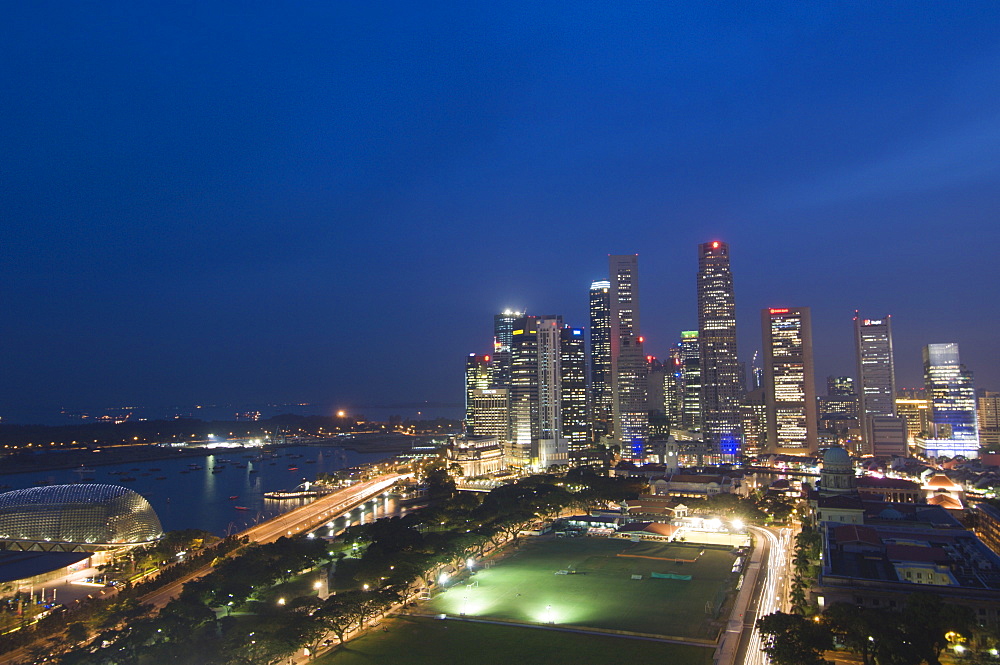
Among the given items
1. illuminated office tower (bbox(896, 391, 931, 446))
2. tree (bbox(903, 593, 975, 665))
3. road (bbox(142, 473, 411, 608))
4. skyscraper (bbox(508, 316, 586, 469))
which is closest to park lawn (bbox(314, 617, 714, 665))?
tree (bbox(903, 593, 975, 665))

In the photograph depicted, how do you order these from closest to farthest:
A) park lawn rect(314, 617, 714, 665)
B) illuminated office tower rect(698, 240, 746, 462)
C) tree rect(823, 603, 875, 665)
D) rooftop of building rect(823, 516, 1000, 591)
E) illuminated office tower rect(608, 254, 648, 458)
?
1. tree rect(823, 603, 875, 665)
2. park lawn rect(314, 617, 714, 665)
3. rooftop of building rect(823, 516, 1000, 591)
4. illuminated office tower rect(698, 240, 746, 462)
5. illuminated office tower rect(608, 254, 648, 458)

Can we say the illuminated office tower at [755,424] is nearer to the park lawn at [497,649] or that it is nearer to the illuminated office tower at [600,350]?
the illuminated office tower at [600,350]

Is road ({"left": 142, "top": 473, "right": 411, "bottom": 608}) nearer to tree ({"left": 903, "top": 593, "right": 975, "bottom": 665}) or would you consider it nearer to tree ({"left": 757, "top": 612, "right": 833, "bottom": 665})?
tree ({"left": 757, "top": 612, "right": 833, "bottom": 665})

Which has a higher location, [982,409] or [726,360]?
[726,360]

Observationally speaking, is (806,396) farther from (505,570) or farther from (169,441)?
(169,441)

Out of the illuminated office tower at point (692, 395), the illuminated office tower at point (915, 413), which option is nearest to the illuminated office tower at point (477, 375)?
the illuminated office tower at point (692, 395)

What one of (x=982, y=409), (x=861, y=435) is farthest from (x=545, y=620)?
(x=982, y=409)

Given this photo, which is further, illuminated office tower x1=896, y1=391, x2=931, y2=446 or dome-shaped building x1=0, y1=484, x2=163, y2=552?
illuminated office tower x1=896, y1=391, x2=931, y2=446
